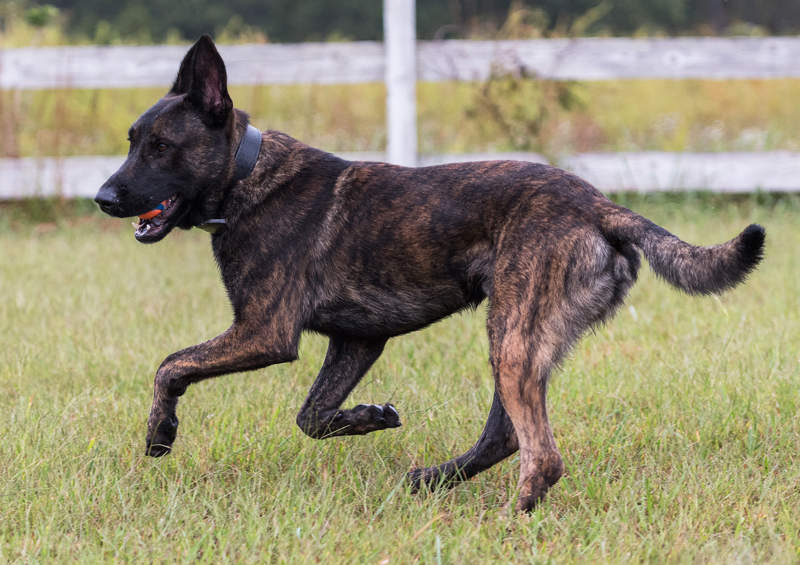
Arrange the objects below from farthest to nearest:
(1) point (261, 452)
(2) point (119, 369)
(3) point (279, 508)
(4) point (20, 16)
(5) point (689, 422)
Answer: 1. (4) point (20, 16)
2. (2) point (119, 369)
3. (5) point (689, 422)
4. (1) point (261, 452)
5. (3) point (279, 508)

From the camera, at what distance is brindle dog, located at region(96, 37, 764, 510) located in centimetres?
285

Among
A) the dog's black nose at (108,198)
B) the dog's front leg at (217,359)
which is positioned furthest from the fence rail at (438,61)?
the dog's front leg at (217,359)

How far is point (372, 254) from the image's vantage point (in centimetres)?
314

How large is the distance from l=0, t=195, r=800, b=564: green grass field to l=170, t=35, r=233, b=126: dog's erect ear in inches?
44.5

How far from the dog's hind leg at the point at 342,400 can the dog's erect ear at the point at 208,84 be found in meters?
0.89

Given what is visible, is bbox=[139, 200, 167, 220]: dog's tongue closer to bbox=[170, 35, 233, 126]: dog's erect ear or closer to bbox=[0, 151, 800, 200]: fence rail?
bbox=[170, 35, 233, 126]: dog's erect ear

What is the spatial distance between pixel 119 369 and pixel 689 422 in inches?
96.7

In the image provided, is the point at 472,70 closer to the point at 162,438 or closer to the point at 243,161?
the point at 243,161

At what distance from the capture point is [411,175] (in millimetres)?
3234

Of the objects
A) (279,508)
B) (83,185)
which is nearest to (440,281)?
(279,508)

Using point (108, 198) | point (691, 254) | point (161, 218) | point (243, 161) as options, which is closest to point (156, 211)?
point (161, 218)

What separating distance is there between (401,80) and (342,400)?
465cm

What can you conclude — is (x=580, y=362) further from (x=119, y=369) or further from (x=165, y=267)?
(x=165, y=267)

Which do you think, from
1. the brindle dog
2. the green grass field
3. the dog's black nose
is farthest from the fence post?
the dog's black nose
